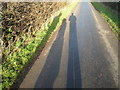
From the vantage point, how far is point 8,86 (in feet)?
16.6

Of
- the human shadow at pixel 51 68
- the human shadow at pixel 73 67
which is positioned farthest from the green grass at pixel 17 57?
the human shadow at pixel 73 67

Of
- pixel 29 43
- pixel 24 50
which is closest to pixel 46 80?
pixel 24 50

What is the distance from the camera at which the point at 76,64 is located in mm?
6410

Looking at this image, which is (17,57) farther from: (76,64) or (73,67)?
(76,64)

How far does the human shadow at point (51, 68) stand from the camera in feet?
17.5

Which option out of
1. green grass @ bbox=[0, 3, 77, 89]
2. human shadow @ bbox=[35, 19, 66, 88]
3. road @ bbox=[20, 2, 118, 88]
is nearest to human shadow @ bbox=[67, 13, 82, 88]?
road @ bbox=[20, 2, 118, 88]

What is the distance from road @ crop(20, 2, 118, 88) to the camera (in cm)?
530

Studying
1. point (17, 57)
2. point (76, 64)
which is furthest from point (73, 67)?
point (17, 57)

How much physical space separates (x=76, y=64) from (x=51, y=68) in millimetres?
1046

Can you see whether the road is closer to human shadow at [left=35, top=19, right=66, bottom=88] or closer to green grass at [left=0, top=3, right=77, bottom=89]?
human shadow at [left=35, top=19, right=66, bottom=88]

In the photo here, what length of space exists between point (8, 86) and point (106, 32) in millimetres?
7725

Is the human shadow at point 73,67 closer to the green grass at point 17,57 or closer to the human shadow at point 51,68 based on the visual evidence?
the human shadow at point 51,68

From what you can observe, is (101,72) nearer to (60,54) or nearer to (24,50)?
(60,54)

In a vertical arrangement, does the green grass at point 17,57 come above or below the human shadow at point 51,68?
above
